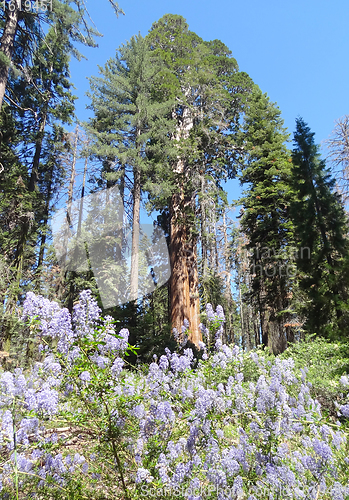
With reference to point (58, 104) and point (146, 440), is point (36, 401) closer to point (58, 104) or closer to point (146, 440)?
point (146, 440)

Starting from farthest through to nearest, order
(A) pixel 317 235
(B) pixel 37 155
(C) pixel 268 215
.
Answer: (B) pixel 37 155 < (C) pixel 268 215 < (A) pixel 317 235

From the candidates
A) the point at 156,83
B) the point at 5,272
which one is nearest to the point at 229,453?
the point at 5,272

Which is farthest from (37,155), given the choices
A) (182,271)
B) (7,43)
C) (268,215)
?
(268,215)

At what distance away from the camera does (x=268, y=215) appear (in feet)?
39.1

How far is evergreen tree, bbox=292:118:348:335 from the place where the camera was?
9.31 m

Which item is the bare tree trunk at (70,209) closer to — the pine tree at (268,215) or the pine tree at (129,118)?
the pine tree at (129,118)

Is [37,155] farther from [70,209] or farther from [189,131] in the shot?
[189,131]

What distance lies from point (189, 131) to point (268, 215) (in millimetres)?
4712

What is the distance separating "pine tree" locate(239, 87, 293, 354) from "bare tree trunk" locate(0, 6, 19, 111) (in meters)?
8.61

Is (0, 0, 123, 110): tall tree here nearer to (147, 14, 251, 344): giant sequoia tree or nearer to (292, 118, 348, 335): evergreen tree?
(147, 14, 251, 344): giant sequoia tree

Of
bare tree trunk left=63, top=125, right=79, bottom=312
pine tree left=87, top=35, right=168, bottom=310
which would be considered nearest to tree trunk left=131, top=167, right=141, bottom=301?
→ pine tree left=87, top=35, right=168, bottom=310

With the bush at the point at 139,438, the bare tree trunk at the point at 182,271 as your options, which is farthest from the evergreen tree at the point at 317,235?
the bush at the point at 139,438

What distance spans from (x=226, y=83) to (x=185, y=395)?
13629mm

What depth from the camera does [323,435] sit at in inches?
81.6
